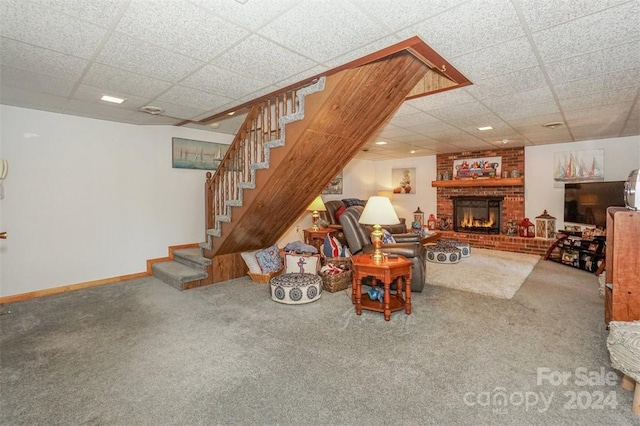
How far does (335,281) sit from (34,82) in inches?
144

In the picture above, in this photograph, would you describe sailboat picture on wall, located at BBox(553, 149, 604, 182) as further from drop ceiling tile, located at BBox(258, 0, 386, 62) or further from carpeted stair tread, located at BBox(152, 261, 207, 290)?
carpeted stair tread, located at BBox(152, 261, 207, 290)

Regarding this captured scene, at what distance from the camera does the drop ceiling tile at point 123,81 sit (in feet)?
8.61

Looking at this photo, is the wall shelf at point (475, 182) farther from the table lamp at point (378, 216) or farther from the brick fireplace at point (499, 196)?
the table lamp at point (378, 216)

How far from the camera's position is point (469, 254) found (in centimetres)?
584

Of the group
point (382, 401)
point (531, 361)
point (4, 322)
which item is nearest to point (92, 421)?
point (382, 401)

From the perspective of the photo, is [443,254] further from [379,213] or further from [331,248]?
[379,213]

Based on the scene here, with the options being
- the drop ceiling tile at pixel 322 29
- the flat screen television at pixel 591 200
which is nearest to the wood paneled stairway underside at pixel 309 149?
the drop ceiling tile at pixel 322 29

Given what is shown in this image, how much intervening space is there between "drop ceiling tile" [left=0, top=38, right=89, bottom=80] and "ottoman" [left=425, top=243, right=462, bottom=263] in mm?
5144

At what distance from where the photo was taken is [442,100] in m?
3.46

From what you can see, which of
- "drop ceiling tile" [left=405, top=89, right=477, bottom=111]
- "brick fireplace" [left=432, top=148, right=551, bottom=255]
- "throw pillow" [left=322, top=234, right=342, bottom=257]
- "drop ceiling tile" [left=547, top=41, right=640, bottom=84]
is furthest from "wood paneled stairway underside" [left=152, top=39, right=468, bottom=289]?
"brick fireplace" [left=432, top=148, right=551, bottom=255]

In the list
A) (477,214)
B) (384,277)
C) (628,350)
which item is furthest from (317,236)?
(628,350)

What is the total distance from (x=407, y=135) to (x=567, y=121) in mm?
2226

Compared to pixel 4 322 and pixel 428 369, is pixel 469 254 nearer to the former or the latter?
pixel 428 369

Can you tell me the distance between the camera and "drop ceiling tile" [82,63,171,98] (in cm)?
262
